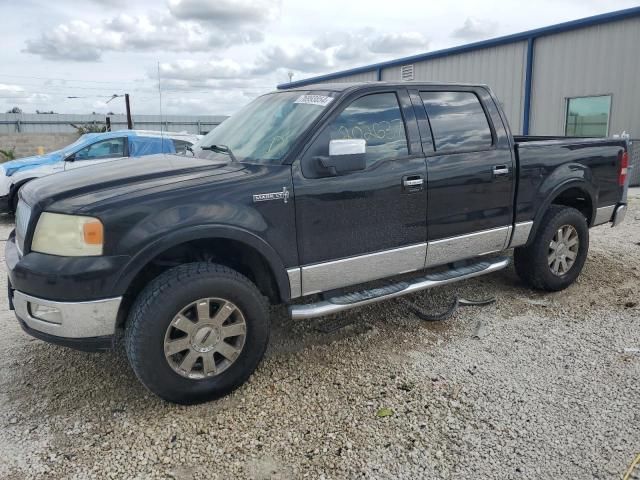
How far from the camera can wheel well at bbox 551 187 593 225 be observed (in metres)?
5.09

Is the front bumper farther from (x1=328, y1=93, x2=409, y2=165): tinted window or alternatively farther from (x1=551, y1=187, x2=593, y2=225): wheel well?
(x1=551, y1=187, x2=593, y2=225): wheel well

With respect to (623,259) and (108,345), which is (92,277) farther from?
(623,259)

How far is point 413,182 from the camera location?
3.86 m

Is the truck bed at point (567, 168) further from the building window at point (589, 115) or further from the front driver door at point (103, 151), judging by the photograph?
the building window at point (589, 115)

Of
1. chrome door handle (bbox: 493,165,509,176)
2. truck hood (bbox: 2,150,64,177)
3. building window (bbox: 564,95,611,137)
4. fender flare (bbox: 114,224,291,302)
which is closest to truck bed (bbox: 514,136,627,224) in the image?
chrome door handle (bbox: 493,165,509,176)

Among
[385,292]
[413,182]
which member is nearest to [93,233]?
[385,292]

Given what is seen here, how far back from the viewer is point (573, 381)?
3.47 meters

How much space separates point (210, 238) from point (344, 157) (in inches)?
39.5

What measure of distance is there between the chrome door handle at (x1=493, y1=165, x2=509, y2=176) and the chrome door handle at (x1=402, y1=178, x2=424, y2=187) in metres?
0.81

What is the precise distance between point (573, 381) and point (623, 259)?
11.0 ft

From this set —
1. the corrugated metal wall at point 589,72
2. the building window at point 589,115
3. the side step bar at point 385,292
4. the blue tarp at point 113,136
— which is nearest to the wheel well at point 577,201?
the side step bar at point 385,292

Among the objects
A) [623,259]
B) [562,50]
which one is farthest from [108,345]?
[562,50]

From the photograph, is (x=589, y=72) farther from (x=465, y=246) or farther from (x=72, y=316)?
(x=72, y=316)

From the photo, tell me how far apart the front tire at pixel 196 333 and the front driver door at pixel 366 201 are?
1.66 ft
